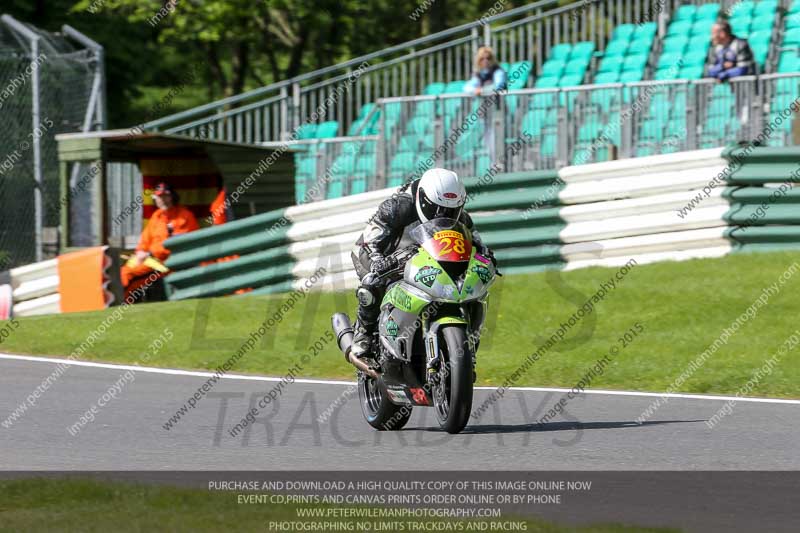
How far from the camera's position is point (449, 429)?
25.4 feet

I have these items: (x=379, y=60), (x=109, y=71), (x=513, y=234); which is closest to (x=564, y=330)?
(x=513, y=234)

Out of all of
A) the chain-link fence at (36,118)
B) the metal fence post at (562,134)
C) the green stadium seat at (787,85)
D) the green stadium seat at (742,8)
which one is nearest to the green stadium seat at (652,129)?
the metal fence post at (562,134)

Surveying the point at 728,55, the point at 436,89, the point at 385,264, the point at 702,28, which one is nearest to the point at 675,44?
the point at 702,28

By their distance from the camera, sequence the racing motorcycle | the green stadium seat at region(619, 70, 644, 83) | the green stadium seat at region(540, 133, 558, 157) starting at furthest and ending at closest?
the green stadium seat at region(619, 70, 644, 83)
the green stadium seat at region(540, 133, 558, 157)
the racing motorcycle

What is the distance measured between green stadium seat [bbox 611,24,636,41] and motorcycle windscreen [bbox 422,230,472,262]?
1279cm

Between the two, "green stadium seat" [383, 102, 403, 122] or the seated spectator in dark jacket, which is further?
"green stadium seat" [383, 102, 403, 122]

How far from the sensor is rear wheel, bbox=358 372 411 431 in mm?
8266

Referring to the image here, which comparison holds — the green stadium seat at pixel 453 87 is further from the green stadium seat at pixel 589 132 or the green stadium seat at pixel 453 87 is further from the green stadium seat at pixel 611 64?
the green stadium seat at pixel 589 132

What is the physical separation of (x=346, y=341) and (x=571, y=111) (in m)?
7.55

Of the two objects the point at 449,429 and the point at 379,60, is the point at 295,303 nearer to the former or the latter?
the point at 449,429

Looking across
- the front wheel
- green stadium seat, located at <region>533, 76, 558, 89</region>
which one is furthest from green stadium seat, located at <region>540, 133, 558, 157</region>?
the front wheel

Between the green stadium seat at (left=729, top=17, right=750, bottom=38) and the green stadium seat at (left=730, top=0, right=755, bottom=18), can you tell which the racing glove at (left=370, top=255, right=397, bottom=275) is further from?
the green stadium seat at (left=730, top=0, right=755, bottom=18)
